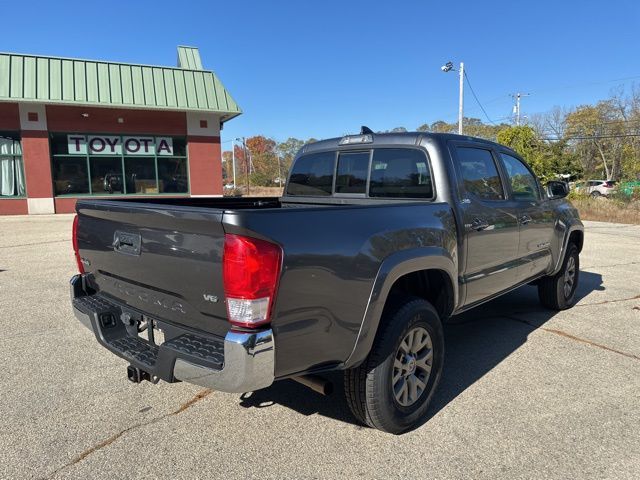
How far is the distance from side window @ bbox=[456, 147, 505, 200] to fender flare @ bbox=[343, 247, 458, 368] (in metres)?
1.00

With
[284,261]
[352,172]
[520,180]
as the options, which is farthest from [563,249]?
[284,261]

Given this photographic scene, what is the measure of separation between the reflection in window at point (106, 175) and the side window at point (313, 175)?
56.4ft

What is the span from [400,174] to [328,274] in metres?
1.69

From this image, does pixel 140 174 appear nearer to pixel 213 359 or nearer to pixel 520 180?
pixel 520 180

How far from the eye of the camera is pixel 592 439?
2.87 m

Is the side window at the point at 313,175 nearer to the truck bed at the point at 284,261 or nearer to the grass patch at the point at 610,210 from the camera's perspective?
the truck bed at the point at 284,261

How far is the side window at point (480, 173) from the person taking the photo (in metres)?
3.76

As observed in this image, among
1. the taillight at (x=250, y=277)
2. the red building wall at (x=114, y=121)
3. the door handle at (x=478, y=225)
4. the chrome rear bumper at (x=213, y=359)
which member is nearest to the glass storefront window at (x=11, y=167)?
the red building wall at (x=114, y=121)

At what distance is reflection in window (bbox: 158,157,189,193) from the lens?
2050 cm

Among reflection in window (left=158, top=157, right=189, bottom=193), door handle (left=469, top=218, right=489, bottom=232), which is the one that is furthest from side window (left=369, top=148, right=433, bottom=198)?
reflection in window (left=158, top=157, right=189, bottom=193)

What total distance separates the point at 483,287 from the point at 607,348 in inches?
61.4

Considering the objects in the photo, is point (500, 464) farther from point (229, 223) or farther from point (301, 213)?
point (229, 223)

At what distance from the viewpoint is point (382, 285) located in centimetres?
269

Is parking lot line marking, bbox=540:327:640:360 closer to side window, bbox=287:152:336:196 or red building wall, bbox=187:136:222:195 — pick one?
side window, bbox=287:152:336:196
